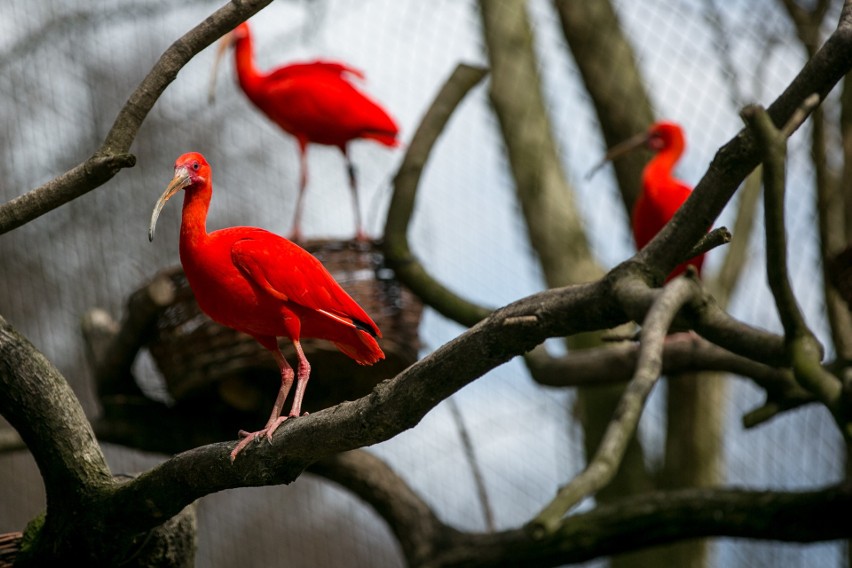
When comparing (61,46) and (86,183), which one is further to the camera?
(61,46)

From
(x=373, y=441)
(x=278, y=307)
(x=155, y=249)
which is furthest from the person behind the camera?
(x=155, y=249)

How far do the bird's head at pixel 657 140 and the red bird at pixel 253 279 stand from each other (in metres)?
2.05

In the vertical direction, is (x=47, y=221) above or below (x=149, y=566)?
above

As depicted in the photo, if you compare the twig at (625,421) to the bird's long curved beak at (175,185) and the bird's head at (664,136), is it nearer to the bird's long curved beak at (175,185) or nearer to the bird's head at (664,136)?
the bird's long curved beak at (175,185)

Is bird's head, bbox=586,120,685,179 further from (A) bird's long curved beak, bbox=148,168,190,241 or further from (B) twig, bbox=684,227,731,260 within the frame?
(B) twig, bbox=684,227,731,260

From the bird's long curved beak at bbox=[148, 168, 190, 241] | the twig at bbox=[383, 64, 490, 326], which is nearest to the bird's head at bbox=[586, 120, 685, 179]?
the twig at bbox=[383, 64, 490, 326]

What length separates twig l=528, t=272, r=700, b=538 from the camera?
123 cm

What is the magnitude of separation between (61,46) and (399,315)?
2213mm

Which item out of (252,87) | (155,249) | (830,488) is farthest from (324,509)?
(830,488)

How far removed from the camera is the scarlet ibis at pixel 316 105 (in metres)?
3.66

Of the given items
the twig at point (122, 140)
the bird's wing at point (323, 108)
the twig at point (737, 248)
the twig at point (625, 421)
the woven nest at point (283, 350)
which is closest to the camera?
the twig at point (625, 421)

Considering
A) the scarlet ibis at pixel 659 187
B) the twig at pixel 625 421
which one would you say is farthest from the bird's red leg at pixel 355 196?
the twig at pixel 625 421

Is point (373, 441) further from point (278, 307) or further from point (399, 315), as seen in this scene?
point (399, 315)

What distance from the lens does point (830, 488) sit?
290cm
